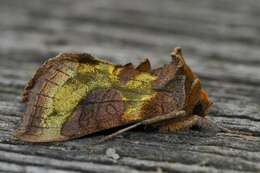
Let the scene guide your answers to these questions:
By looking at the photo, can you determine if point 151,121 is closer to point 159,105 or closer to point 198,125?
point 159,105

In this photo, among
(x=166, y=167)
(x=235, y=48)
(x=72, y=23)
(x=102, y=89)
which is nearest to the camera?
(x=166, y=167)

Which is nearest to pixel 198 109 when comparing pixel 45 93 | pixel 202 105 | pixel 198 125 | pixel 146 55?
pixel 202 105

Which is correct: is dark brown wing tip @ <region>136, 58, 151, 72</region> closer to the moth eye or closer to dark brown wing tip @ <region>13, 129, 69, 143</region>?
the moth eye

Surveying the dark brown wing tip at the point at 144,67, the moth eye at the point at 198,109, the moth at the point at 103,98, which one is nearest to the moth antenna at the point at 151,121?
the moth at the point at 103,98

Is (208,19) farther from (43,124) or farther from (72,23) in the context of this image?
(43,124)

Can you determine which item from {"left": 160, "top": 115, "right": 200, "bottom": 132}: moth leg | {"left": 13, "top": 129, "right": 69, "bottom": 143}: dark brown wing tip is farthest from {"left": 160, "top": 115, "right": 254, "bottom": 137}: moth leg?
{"left": 13, "top": 129, "right": 69, "bottom": 143}: dark brown wing tip

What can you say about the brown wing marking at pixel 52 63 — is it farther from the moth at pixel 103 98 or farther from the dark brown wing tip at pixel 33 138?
the dark brown wing tip at pixel 33 138

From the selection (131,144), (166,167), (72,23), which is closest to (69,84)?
(131,144)
